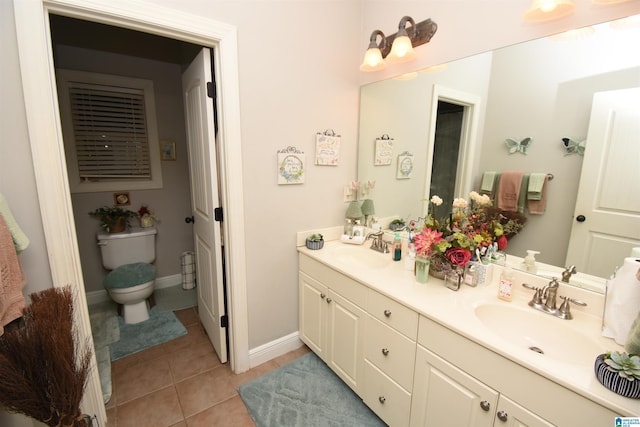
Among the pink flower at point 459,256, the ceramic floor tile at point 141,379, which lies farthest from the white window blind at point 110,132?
the pink flower at point 459,256

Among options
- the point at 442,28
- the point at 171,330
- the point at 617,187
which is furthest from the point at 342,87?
the point at 171,330

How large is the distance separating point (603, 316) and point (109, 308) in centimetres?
350

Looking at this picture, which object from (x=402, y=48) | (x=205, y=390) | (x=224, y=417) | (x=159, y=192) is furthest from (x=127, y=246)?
(x=402, y=48)

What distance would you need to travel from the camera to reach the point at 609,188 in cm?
113

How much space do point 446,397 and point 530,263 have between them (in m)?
0.75

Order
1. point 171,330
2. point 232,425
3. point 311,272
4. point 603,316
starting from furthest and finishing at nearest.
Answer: point 171,330
point 311,272
point 232,425
point 603,316

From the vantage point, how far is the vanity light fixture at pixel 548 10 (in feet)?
3.55

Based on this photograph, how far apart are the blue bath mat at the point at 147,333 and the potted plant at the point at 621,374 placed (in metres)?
2.53

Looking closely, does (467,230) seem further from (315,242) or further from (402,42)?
(402,42)

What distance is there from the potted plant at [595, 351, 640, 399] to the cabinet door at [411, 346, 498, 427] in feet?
1.02

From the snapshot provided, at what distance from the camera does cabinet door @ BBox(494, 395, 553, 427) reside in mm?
865

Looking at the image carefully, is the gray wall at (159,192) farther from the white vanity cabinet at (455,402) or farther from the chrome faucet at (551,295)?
the chrome faucet at (551,295)

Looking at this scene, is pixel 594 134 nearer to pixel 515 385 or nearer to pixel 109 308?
pixel 515 385

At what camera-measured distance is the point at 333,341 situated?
1738mm
